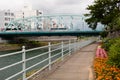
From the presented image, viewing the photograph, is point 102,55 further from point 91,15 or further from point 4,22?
point 4,22

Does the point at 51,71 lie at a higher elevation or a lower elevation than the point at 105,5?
lower

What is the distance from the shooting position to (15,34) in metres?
105

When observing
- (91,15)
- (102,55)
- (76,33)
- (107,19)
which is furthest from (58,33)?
(102,55)

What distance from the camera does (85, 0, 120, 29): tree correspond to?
47106 millimetres

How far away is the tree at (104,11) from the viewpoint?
47.1 meters

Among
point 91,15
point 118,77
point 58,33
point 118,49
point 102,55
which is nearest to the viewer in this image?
point 118,77

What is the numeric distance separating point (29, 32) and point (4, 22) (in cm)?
5374

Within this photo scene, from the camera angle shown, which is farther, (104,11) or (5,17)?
(5,17)

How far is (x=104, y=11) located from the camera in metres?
52.1

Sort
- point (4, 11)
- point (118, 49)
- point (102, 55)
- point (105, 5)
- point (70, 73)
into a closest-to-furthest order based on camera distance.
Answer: point (118, 49) < point (70, 73) < point (102, 55) < point (105, 5) < point (4, 11)

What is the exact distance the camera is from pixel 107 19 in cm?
5081

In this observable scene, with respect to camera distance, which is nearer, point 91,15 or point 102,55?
point 102,55

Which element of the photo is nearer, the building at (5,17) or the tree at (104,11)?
the tree at (104,11)

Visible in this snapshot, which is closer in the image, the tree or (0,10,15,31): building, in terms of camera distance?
the tree
